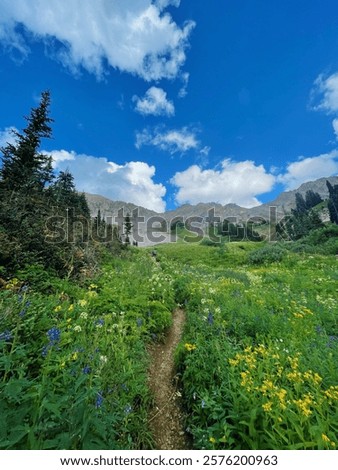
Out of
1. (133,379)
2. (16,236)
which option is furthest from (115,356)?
(16,236)

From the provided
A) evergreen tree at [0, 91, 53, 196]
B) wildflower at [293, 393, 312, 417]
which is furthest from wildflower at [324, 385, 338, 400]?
evergreen tree at [0, 91, 53, 196]

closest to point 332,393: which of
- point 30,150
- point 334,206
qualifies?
point 30,150

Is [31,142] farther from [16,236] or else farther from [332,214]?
[332,214]

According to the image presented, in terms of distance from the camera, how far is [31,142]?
17.1 metres

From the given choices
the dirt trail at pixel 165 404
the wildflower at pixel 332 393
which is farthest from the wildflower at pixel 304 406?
the dirt trail at pixel 165 404

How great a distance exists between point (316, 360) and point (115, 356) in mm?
3631

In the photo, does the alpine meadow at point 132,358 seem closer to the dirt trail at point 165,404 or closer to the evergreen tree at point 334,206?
the dirt trail at point 165,404

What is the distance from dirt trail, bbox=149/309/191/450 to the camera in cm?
337

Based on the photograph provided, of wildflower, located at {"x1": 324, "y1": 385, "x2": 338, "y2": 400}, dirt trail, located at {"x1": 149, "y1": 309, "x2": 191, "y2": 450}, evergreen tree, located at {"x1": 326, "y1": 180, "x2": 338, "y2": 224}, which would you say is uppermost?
evergreen tree, located at {"x1": 326, "y1": 180, "x2": 338, "y2": 224}

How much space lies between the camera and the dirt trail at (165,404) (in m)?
3.37

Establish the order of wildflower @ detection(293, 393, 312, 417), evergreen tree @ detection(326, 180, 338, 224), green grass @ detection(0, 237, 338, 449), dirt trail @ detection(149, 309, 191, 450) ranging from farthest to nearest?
evergreen tree @ detection(326, 180, 338, 224)
dirt trail @ detection(149, 309, 191, 450)
wildflower @ detection(293, 393, 312, 417)
green grass @ detection(0, 237, 338, 449)

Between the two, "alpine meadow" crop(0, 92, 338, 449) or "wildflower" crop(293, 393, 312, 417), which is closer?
"alpine meadow" crop(0, 92, 338, 449)

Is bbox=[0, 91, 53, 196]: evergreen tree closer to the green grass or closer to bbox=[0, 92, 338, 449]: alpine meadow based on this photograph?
bbox=[0, 92, 338, 449]: alpine meadow
